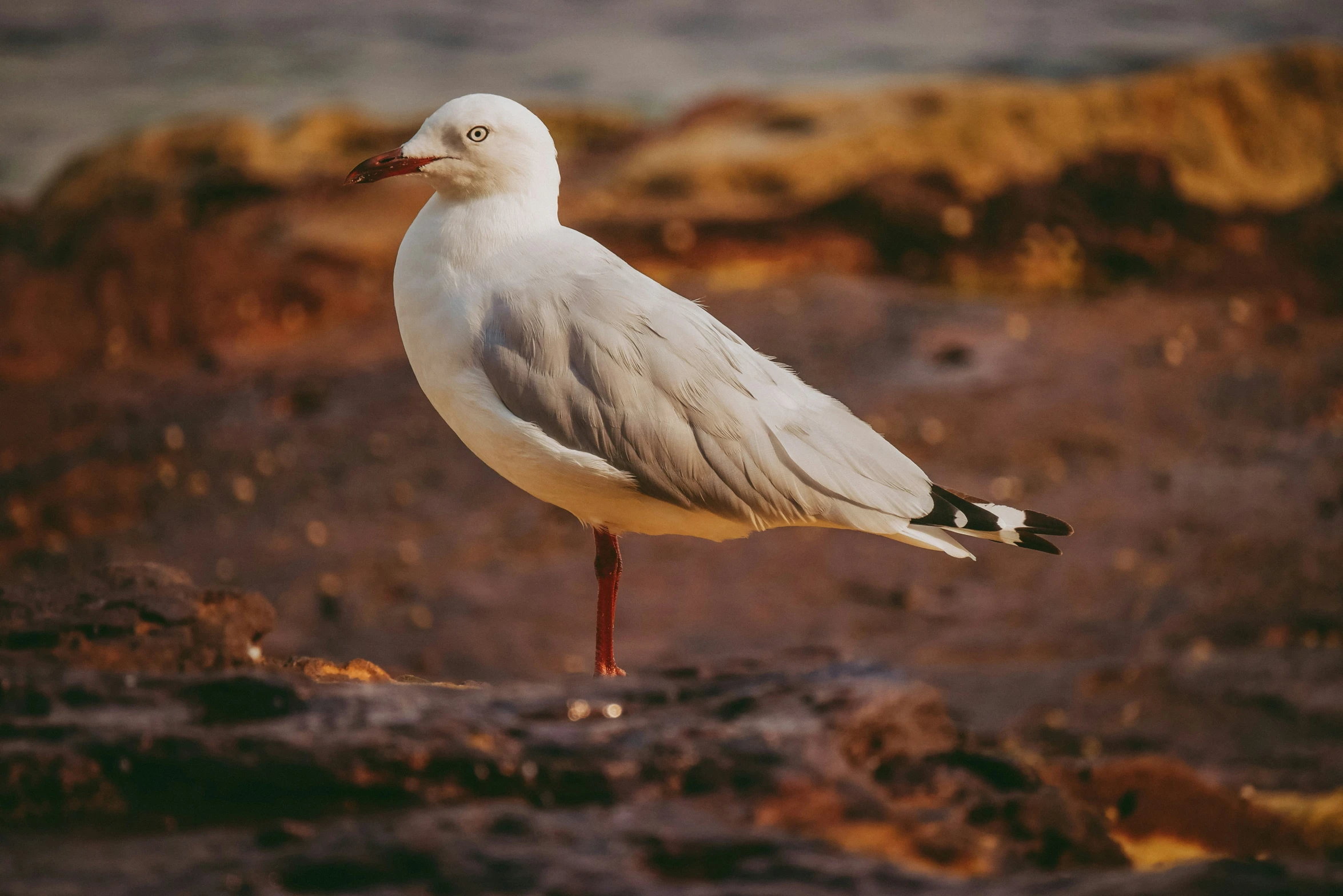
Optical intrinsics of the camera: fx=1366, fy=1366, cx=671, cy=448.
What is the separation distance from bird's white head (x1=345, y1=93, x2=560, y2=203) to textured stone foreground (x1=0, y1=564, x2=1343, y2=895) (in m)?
1.34

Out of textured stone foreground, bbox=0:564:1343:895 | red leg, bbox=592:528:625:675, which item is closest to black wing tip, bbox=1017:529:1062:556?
textured stone foreground, bbox=0:564:1343:895

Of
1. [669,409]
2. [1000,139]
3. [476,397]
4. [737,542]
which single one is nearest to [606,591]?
[669,409]

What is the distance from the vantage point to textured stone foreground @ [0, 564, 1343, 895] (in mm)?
2434

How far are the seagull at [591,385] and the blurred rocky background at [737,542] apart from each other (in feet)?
1.50

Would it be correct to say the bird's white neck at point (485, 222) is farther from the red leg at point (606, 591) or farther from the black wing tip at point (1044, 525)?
the black wing tip at point (1044, 525)

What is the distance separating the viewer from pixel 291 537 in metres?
8.20

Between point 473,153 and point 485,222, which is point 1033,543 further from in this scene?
point 473,153

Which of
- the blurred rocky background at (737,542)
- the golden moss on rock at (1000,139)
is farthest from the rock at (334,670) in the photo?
the golden moss on rock at (1000,139)

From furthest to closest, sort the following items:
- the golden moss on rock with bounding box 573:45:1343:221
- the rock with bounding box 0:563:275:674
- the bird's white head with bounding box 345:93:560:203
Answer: the golden moss on rock with bounding box 573:45:1343:221
the bird's white head with bounding box 345:93:560:203
the rock with bounding box 0:563:275:674

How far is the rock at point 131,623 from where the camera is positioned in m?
3.17

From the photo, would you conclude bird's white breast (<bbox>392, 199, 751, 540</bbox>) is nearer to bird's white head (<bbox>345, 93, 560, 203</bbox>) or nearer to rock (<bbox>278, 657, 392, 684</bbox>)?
bird's white head (<bbox>345, 93, 560, 203</bbox>)

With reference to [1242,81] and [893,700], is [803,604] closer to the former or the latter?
[893,700]

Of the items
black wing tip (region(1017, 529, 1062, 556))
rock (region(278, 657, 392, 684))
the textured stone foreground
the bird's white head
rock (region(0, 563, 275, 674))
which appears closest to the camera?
the textured stone foreground

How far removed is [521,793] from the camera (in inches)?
106
